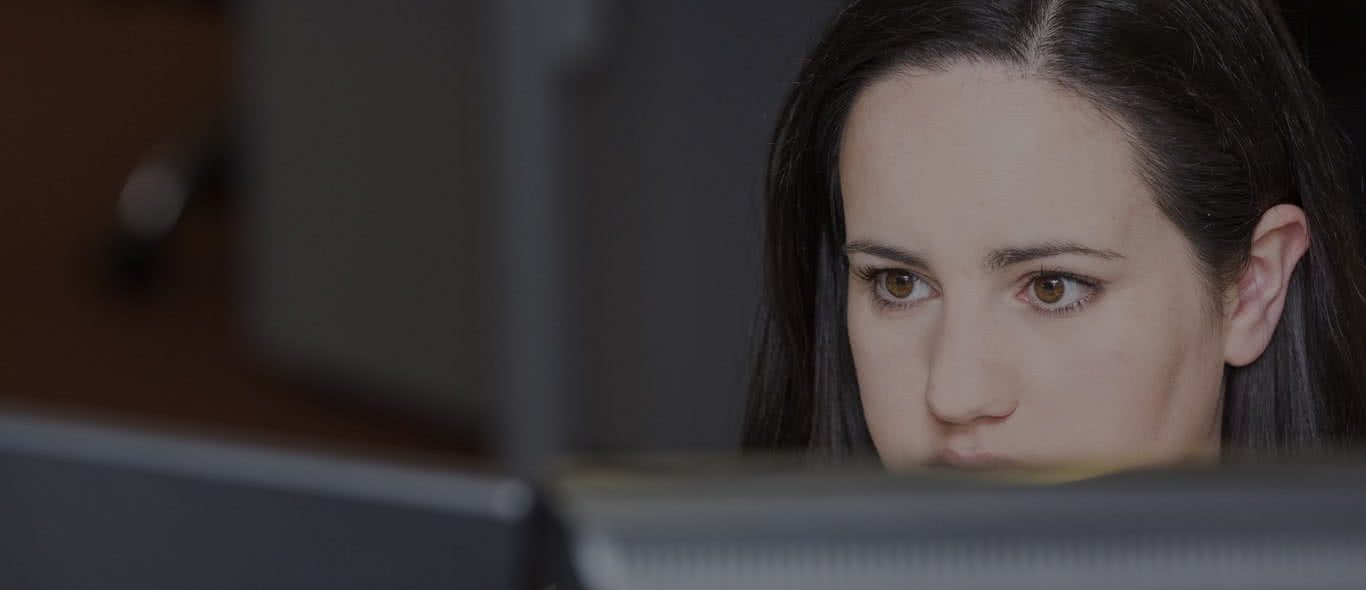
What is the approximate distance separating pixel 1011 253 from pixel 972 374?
4cm

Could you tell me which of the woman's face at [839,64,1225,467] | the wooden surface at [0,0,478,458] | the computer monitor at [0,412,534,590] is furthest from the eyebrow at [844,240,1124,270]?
the wooden surface at [0,0,478,458]

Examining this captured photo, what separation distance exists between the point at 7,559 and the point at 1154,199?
1.22ft

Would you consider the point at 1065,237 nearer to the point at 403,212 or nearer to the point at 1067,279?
the point at 1067,279

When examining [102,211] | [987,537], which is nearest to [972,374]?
[987,537]

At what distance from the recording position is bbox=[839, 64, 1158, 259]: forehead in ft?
1.61

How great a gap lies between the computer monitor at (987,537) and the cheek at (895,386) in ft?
0.51

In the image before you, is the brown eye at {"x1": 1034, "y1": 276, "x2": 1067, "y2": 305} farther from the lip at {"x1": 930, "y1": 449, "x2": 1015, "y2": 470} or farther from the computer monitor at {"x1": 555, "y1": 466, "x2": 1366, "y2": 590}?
the computer monitor at {"x1": 555, "y1": 466, "x2": 1366, "y2": 590}

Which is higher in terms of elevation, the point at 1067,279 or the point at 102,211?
the point at 102,211

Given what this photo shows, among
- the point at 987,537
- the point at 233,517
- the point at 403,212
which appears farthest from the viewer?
the point at 403,212

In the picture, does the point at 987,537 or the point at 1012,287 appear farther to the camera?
the point at 1012,287

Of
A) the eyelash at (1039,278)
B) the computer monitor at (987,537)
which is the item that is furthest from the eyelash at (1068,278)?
the computer monitor at (987,537)

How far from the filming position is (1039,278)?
1.59 feet

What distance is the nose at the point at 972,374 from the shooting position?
1.56 ft

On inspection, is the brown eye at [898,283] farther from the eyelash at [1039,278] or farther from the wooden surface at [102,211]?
the wooden surface at [102,211]
